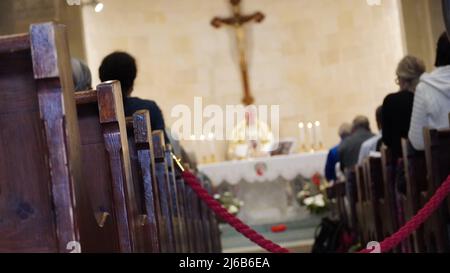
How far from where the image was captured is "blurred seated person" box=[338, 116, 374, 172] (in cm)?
744

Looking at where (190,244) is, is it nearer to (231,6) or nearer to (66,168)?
(66,168)

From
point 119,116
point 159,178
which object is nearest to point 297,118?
point 159,178

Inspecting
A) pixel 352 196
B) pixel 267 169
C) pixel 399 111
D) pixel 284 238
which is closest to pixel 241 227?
pixel 399 111

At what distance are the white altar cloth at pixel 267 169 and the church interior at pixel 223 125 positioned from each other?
0.01 m

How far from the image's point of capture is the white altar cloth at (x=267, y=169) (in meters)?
8.73

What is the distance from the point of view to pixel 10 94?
1.74 meters

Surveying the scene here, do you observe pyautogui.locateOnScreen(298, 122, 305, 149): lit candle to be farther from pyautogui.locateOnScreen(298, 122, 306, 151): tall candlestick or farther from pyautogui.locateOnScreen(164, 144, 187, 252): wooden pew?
pyautogui.locateOnScreen(164, 144, 187, 252): wooden pew

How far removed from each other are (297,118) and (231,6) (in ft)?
5.62

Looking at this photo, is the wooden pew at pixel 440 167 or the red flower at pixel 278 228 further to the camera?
the red flower at pixel 278 228

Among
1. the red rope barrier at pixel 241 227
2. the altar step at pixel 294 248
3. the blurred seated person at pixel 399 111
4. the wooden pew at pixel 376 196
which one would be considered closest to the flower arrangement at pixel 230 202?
the altar step at pixel 294 248

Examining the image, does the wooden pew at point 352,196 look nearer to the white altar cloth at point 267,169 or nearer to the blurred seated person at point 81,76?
the white altar cloth at point 267,169

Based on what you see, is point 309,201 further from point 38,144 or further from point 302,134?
point 38,144

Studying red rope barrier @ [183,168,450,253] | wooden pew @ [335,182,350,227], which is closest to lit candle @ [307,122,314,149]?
→ wooden pew @ [335,182,350,227]

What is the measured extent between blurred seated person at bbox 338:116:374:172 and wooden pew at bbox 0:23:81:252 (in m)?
5.71
